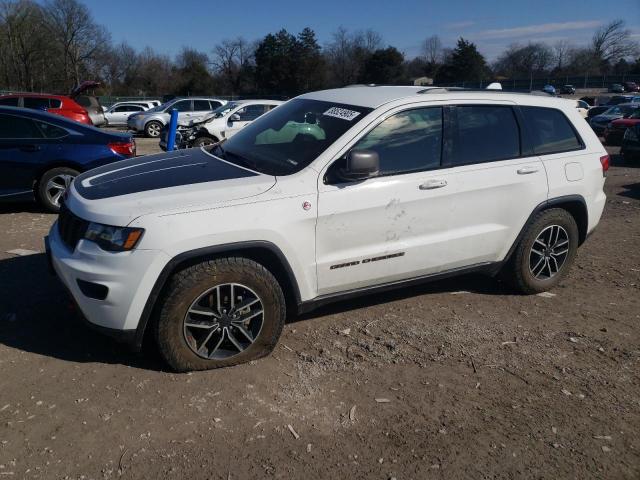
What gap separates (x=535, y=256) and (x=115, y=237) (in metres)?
3.53

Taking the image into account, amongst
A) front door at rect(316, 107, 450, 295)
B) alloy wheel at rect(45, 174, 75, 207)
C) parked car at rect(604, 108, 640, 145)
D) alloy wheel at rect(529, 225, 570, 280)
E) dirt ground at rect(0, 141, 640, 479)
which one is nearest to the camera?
dirt ground at rect(0, 141, 640, 479)

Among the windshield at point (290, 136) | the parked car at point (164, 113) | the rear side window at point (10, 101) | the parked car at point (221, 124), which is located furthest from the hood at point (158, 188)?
the parked car at point (164, 113)

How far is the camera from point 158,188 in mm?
3512

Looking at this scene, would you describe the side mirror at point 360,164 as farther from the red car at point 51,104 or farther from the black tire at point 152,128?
the black tire at point 152,128

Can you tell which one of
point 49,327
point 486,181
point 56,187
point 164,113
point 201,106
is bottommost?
point 49,327

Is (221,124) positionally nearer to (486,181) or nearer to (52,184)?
(52,184)

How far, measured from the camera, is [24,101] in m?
16.9

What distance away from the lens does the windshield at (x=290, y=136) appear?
3881mm

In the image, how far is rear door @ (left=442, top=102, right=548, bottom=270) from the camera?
4.23 m

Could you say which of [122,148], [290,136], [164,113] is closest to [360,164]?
[290,136]

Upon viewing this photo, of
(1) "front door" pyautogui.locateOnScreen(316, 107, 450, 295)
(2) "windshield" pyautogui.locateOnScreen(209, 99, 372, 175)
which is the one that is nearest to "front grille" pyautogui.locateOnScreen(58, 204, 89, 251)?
(2) "windshield" pyautogui.locateOnScreen(209, 99, 372, 175)

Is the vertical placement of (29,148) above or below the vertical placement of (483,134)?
below

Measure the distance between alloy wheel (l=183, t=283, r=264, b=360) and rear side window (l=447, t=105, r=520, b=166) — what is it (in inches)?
73.7

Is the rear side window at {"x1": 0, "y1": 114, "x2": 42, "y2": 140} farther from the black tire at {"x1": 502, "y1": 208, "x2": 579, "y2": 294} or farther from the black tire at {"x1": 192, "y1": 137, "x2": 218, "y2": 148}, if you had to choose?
the black tire at {"x1": 192, "y1": 137, "x2": 218, "y2": 148}
